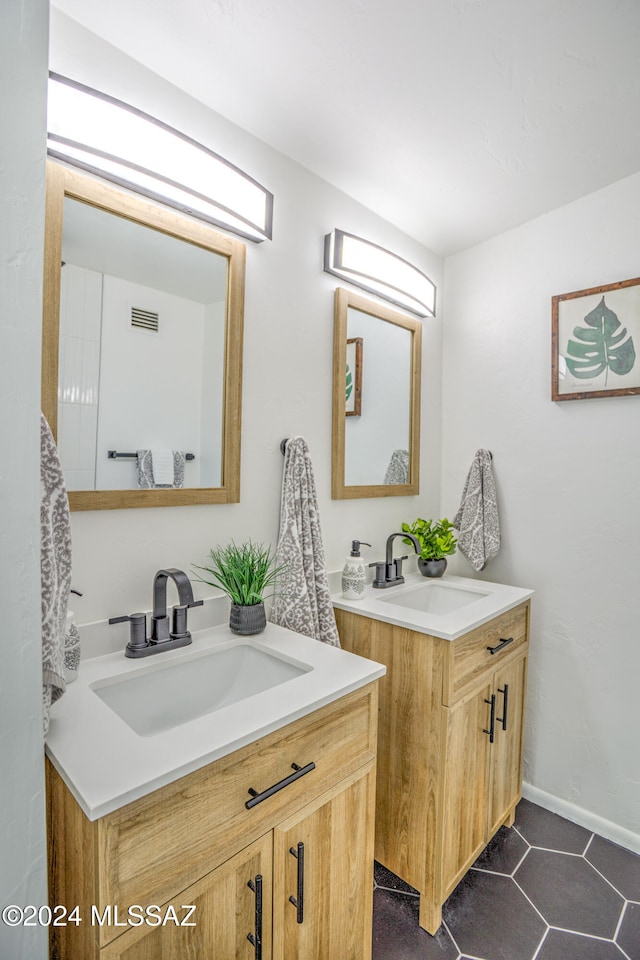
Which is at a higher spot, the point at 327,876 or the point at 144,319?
the point at 144,319

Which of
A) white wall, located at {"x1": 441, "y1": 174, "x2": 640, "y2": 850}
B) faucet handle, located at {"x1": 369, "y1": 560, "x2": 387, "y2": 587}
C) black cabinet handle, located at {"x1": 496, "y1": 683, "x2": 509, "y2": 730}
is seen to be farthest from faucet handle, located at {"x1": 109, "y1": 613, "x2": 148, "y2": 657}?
white wall, located at {"x1": 441, "y1": 174, "x2": 640, "y2": 850}

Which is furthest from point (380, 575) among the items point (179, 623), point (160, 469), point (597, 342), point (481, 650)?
point (597, 342)

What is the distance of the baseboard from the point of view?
68.5 inches

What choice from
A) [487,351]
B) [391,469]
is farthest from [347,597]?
[487,351]

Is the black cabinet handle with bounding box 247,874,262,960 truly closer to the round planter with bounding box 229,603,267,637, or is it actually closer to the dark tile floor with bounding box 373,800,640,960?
the round planter with bounding box 229,603,267,637

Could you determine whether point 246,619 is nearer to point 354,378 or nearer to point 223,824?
point 223,824

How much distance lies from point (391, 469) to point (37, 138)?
163cm

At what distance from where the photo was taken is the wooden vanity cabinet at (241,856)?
29.4 inches

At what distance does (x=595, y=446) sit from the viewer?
187 cm

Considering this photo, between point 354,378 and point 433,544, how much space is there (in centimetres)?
78

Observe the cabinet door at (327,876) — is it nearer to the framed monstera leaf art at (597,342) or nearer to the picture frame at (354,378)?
the picture frame at (354,378)

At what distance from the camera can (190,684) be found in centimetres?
123

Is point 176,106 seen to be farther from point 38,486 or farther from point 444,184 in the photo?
point 38,486

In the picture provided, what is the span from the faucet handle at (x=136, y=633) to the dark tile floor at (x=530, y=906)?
3.64ft
